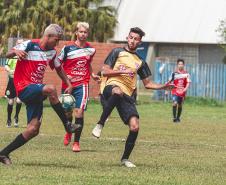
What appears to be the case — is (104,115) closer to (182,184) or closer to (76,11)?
(182,184)

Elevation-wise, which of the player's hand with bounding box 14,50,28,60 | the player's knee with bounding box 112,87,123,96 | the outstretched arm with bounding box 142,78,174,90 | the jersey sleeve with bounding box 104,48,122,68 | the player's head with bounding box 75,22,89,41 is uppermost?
the player's head with bounding box 75,22,89,41

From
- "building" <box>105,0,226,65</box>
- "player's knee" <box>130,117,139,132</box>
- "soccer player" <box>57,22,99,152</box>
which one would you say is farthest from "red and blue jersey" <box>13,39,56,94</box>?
"building" <box>105,0,226,65</box>

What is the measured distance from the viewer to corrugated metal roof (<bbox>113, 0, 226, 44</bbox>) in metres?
53.4

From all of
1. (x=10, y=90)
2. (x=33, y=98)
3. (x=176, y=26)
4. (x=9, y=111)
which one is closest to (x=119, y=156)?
(x=33, y=98)

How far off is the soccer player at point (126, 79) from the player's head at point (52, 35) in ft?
3.51

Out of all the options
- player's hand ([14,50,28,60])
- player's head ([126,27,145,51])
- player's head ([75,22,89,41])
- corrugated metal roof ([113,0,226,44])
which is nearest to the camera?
player's hand ([14,50,28,60])

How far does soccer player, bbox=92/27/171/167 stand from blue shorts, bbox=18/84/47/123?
1.21m

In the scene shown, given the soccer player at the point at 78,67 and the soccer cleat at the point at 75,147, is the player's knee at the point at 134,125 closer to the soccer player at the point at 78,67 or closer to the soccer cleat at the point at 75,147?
the soccer cleat at the point at 75,147

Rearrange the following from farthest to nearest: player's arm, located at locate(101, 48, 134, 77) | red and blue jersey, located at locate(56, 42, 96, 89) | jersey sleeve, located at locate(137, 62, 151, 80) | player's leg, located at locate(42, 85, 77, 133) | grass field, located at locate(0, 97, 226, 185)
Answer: red and blue jersey, located at locate(56, 42, 96, 89) → jersey sleeve, located at locate(137, 62, 151, 80) → player's arm, located at locate(101, 48, 134, 77) → player's leg, located at locate(42, 85, 77, 133) → grass field, located at locate(0, 97, 226, 185)

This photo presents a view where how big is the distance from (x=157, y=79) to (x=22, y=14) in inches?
361

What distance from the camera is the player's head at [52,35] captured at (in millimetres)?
12031

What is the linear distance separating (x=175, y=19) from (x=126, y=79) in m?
42.0

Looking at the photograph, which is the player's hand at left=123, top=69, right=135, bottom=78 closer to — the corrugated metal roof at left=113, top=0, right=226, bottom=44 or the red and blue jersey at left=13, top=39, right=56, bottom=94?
the red and blue jersey at left=13, top=39, right=56, bottom=94

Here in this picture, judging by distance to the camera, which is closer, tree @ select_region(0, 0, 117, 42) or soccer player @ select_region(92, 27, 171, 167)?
soccer player @ select_region(92, 27, 171, 167)
